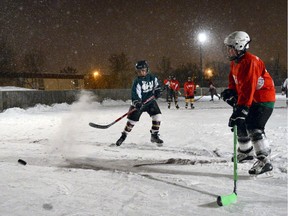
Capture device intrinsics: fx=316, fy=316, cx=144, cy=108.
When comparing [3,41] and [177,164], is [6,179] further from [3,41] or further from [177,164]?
[3,41]

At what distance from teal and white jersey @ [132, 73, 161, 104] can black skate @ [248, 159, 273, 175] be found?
2.95 m

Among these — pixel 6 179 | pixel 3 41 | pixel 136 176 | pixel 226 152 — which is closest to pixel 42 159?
pixel 6 179

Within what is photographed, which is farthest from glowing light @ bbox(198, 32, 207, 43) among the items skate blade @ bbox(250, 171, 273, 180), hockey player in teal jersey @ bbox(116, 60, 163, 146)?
skate blade @ bbox(250, 171, 273, 180)

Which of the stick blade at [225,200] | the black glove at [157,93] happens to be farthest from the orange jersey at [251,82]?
the black glove at [157,93]

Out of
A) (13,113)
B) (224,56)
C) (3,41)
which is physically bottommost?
(13,113)

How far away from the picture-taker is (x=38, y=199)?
10.0 feet

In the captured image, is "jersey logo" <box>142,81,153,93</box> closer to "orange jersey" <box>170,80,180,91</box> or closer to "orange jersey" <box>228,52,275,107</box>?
"orange jersey" <box>228,52,275,107</box>

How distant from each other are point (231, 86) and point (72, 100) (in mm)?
→ 19140

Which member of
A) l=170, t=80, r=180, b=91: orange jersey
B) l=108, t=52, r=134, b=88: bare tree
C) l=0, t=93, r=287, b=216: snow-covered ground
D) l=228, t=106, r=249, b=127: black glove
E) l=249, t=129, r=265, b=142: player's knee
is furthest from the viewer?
l=108, t=52, r=134, b=88: bare tree

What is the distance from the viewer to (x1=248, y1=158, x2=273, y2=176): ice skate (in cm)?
389

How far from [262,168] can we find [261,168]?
0.11ft

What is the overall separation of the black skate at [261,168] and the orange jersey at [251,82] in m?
0.78

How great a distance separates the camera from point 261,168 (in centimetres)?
394

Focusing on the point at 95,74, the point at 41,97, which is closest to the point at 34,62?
the point at 95,74
